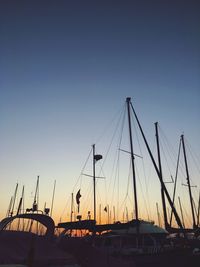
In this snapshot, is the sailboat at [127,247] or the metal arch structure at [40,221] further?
the sailboat at [127,247]

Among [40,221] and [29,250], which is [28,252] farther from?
[40,221]

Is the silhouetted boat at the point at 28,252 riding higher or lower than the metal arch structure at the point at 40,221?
lower

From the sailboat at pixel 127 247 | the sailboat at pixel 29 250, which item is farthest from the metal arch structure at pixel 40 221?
the sailboat at pixel 127 247

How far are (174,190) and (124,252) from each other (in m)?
17.4

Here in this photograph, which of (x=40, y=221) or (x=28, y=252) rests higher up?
(x=40, y=221)

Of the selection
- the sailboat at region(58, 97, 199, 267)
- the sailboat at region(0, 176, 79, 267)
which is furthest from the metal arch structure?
the sailboat at region(58, 97, 199, 267)

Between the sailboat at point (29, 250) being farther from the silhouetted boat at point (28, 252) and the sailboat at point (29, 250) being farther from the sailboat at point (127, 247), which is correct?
the sailboat at point (127, 247)

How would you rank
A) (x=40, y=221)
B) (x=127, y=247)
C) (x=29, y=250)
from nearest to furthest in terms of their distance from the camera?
(x=29, y=250)
(x=40, y=221)
(x=127, y=247)

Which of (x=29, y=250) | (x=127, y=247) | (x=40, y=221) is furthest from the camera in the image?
(x=127, y=247)

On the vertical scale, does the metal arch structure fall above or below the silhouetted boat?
above

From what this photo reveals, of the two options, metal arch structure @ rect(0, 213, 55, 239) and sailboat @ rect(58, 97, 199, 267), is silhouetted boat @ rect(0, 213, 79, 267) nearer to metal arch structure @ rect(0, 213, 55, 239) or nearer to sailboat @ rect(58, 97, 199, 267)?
metal arch structure @ rect(0, 213, 55, 239)

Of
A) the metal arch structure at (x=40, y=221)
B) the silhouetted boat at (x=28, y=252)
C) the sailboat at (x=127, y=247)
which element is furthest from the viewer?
the sailboat at (x=127, y=247)

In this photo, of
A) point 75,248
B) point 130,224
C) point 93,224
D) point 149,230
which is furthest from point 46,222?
point 149,230

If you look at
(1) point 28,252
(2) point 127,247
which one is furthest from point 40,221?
(2) point 127,247
